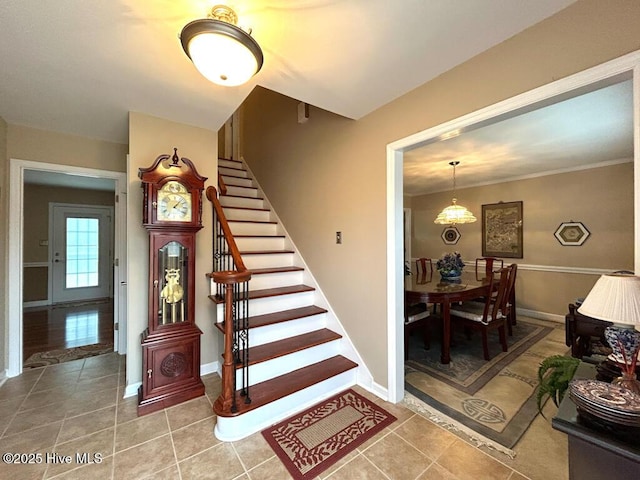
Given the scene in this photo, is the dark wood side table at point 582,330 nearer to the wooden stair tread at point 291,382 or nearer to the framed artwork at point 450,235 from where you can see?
the wooden stair tread at point 291,382

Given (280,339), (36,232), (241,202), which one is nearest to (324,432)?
(280,339)

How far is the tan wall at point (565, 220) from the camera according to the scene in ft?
12.0

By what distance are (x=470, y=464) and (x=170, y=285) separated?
2342 millimetres

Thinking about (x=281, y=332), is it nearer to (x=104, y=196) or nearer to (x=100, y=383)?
(x=100, y=383)

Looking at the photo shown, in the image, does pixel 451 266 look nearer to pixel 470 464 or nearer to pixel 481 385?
pixel 481 385

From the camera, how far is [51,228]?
5395 millimetres

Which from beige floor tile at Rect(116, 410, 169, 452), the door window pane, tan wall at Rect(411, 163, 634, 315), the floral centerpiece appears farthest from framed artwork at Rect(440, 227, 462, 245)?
the door window pane

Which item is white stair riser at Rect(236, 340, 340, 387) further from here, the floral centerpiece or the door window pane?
the door window pane

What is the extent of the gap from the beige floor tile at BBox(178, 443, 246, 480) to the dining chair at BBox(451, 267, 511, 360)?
8.47 feet

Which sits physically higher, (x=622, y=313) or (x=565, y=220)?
(x=565, y=220)

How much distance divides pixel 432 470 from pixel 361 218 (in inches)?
67.7

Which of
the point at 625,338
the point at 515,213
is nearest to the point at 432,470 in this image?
the point at 625,338

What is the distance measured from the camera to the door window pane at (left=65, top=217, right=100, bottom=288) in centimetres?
560

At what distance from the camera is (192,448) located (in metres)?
1.60
